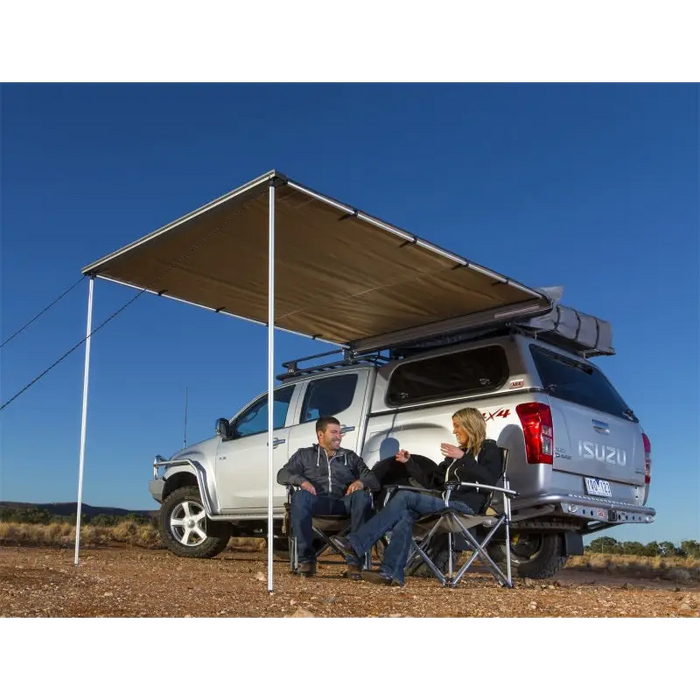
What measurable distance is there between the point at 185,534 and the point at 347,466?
297 centimetres

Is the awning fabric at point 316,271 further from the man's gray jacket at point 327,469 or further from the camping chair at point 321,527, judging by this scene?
the camping chair at point 321,527

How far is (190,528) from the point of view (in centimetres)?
884

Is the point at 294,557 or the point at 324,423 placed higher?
the point at 324,423

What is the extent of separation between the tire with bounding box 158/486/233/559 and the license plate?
3.84m

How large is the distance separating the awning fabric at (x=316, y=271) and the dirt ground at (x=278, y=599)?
2365mm

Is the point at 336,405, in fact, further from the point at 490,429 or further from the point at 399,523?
the point at 399,523

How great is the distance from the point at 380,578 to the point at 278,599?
4.30 ft

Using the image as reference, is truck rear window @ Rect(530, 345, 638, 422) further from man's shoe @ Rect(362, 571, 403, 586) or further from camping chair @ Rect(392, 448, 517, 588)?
man's shoe @ Rect(362, 571, 403, 586)

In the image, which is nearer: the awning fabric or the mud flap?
the awning fabric

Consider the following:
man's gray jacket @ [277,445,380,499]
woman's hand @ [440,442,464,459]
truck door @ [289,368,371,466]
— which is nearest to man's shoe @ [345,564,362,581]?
man's gray jacket @ [277,445,380,499]

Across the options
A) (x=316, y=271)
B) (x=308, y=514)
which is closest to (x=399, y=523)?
(x=308, y=514)

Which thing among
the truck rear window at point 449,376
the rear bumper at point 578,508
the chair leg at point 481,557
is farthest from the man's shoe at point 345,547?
the truck rear window at point 449,376

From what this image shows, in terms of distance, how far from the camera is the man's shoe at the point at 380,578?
5.62 metres

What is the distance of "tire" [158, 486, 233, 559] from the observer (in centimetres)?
871
